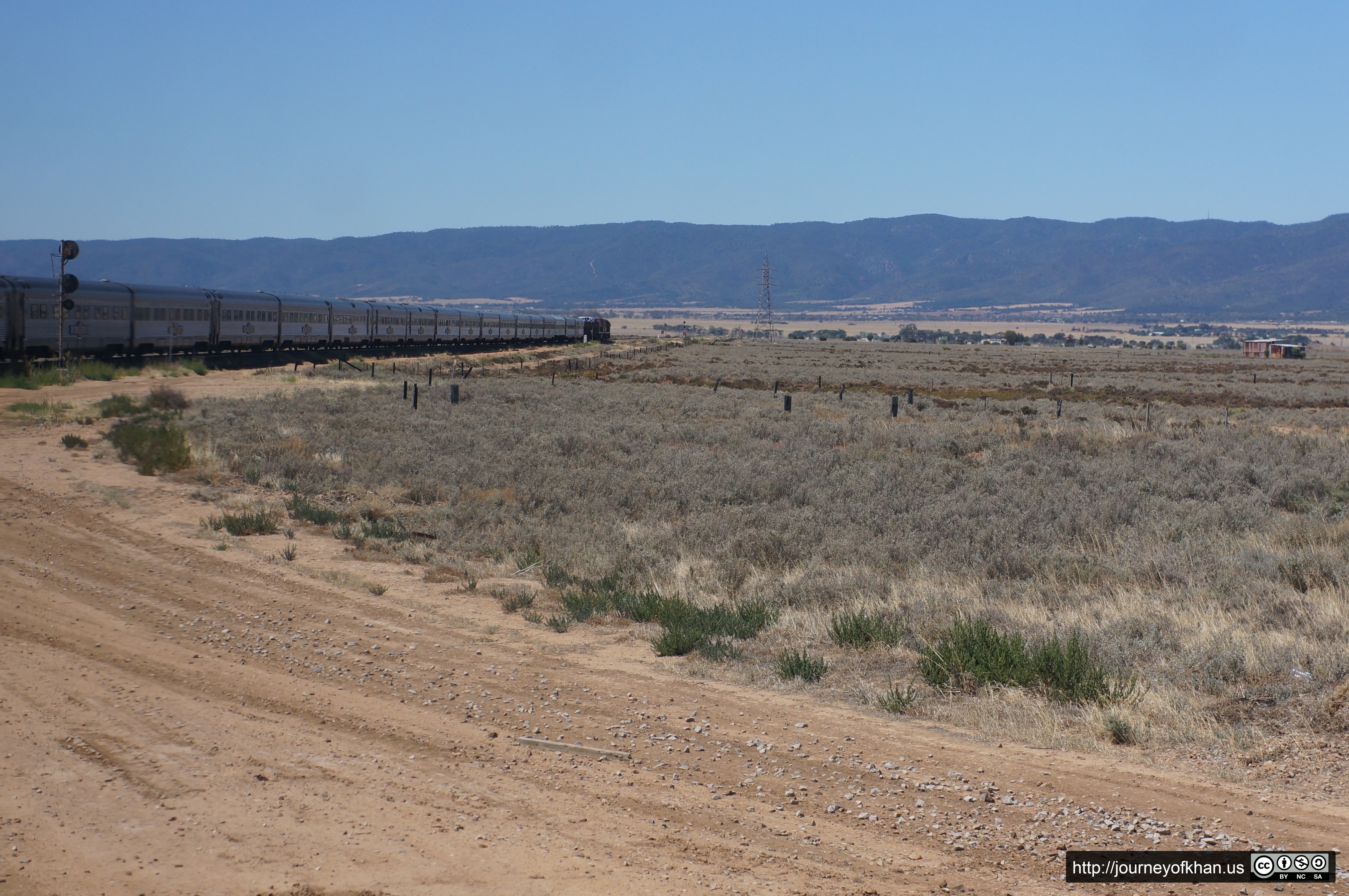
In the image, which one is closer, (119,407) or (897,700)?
(897,700)

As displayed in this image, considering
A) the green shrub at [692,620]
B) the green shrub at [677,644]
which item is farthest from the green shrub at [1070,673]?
the green shrub at [677,644]

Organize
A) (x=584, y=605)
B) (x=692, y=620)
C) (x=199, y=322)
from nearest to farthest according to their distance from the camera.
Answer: (x=692, y=620)
(x=584, y=605)
(x=199, y=322)

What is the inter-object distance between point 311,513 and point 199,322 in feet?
121

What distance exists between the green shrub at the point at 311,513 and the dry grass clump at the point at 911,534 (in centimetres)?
13

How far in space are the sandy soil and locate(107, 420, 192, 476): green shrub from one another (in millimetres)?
9298

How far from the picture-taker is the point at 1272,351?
115 m

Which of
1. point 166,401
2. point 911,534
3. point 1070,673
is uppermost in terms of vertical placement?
point 166,401

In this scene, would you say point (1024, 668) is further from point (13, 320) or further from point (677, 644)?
point (13, 320)

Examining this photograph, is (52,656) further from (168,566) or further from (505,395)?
(505,395)

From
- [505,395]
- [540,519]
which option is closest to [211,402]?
[505,395]

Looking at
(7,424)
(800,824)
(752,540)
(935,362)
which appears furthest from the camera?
(935,362)

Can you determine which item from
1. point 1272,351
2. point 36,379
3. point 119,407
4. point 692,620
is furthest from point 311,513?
point 1272,351

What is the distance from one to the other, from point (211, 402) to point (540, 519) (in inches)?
705

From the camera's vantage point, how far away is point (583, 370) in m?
57.1
